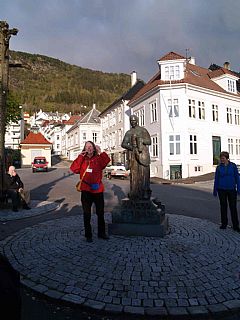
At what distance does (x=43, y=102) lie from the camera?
121688 millimetres

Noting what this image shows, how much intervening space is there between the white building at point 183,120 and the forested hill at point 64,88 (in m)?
76.4

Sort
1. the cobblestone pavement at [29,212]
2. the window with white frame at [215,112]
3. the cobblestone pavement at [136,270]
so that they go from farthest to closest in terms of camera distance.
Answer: the window with white frame at [215,112] < the cobblestone pavement at [29,212] < the cobblestone pavement at [136,270]

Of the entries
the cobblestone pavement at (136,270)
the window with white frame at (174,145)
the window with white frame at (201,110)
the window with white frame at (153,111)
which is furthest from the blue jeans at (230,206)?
the window with white frame at (201,110)

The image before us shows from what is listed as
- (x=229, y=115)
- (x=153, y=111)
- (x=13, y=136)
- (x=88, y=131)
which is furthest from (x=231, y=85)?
(x=13, y=136)

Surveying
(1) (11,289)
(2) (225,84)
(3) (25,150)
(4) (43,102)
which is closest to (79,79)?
(4) (43,102)

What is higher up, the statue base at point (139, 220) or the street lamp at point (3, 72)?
the street lamp at point (3, 72)

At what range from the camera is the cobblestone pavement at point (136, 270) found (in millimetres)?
3334

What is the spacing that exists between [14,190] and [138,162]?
4.68 metres

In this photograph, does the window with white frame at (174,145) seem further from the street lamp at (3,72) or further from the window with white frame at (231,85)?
the street lamp at (3,72)

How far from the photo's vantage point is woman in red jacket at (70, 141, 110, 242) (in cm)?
556

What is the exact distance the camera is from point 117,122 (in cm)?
4209

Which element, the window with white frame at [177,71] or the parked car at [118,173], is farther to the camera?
the window with white frame at [177,71]

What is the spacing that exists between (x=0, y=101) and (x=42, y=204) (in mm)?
3805

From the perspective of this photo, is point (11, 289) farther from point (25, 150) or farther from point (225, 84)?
point (25, 150)
